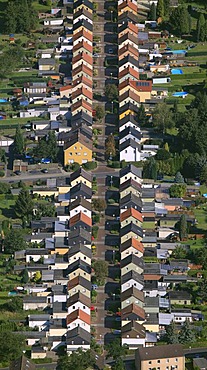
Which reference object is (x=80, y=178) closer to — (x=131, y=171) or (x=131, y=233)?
(x=131, y=171)

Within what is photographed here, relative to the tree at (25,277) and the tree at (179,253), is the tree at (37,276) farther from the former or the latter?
the tree at (179,253)

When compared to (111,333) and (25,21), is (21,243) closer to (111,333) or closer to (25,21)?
(111,333)

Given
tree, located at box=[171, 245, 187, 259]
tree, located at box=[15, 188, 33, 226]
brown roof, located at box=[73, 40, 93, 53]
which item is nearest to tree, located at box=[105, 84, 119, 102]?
brown roof, located at box=[73, 40, 93, 53]

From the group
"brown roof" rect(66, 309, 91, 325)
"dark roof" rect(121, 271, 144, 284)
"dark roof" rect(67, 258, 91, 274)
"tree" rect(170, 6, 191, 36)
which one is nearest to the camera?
"brown roof" rect(66, 309, 91, 325)

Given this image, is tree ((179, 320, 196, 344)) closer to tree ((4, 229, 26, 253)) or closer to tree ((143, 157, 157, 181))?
tree ((4, 229, 26, 253))

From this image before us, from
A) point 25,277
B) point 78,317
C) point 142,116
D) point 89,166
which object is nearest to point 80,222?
point 25,277

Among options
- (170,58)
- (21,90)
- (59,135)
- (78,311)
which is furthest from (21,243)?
(170,58)

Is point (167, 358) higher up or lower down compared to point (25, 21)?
lower down
